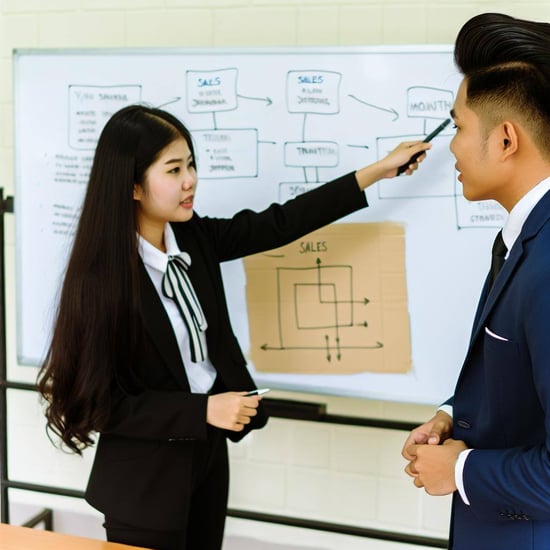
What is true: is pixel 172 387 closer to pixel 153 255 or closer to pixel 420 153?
pixel 153 255

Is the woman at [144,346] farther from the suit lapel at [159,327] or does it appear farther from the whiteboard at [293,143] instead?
the whiteboard at [293,143]

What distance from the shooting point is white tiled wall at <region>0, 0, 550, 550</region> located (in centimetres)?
204

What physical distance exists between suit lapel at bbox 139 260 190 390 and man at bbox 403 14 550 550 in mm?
601

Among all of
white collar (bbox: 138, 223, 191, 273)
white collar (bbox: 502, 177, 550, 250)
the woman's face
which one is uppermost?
the woman's face

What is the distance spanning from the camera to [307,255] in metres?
1.99

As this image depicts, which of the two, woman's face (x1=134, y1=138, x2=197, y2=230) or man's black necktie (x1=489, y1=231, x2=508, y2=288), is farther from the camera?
woman's face (x1=134, y1=138, x2=197, y2=230)

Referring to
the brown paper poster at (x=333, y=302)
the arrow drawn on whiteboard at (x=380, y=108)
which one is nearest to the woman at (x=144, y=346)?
the brown paper poster at (x=333, y=302)

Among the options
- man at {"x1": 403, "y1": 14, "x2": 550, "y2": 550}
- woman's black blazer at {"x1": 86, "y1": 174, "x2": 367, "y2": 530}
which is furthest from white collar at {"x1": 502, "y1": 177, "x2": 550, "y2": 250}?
woman's black blazer at {"x1": 86, "y1": 174, "x2": 367, "y2": 530}

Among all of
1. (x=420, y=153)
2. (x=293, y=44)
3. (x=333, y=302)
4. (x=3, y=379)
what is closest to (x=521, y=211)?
(x=420, y=153)

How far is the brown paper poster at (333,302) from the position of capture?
1.93 metres

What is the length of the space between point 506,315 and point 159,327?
78cm

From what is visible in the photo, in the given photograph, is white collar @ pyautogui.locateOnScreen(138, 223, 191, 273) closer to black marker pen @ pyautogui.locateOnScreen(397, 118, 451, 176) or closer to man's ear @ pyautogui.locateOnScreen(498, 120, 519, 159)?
black marker pen @ pyautogui.locateOnScreen(397, 118, 451, 176)

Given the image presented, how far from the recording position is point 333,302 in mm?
1976

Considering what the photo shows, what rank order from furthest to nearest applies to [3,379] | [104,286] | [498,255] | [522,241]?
[3,379] → [104,286] → [498,255] → [522,241]
